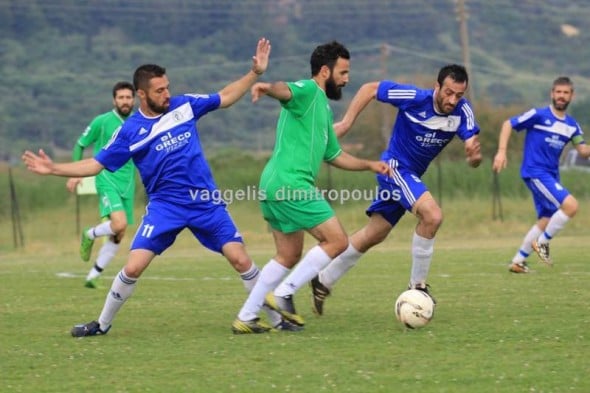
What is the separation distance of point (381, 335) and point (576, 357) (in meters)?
1.84

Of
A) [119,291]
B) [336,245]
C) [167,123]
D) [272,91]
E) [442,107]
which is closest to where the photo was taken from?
[272,91]

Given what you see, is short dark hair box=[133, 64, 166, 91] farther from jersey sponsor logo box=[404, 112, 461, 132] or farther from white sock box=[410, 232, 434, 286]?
white sock box=[410, 232, 434, 286]

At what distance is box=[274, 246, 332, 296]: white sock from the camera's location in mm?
10727

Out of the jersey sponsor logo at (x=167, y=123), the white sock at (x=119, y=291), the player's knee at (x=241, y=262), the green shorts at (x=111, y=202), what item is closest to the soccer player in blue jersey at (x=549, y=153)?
the green shorts at (x=111, y=202)

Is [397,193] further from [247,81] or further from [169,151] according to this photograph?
[169,151]

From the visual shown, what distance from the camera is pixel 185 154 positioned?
10.5 meters

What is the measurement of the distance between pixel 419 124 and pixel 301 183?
1.97 metres

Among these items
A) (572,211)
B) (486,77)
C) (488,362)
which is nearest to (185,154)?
(488,362)

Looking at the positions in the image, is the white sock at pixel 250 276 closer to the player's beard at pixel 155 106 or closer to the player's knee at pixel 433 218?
the player's beard at pixel 155 106

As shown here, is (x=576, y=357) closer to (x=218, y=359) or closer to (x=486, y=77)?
(x=218, y=359)

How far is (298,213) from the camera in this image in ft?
34.3

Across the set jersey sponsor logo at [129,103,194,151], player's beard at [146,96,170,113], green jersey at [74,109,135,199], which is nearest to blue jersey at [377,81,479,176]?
jersey sponsor logo at [129,103,194,151]

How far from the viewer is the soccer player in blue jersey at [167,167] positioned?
34.0 feet

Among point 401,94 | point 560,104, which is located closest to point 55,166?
point 401,94
